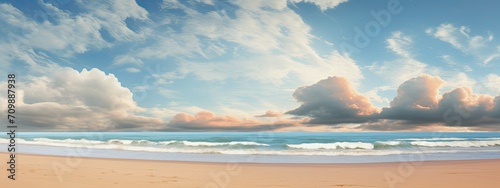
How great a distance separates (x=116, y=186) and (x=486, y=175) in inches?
485

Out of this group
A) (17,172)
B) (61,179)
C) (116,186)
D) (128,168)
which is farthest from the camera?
(128,168)

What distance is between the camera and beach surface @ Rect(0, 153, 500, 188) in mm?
9523

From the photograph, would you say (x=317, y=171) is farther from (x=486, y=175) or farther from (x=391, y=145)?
(x=391, y=145)

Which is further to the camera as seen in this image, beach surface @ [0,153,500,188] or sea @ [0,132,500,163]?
sea @ [0,132,500,163]

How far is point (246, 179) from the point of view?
33.9 ft

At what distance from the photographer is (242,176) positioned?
1080 cm

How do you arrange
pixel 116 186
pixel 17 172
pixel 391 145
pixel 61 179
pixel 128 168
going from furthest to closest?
pixel 391 145 < pixel 128 168 < pixel 17 172 < pixel 61 179 < pixel 116 186

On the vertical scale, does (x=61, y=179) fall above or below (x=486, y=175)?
above

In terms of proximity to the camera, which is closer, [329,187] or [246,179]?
[329,187]

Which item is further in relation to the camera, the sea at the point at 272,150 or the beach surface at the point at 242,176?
the sea at the point at 272,150

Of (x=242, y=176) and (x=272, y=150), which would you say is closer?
(x=242, y=176)

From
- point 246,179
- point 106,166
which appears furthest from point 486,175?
point 106,166

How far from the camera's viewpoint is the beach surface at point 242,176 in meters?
9.52

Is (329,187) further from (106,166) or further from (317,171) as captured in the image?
(106,166)
